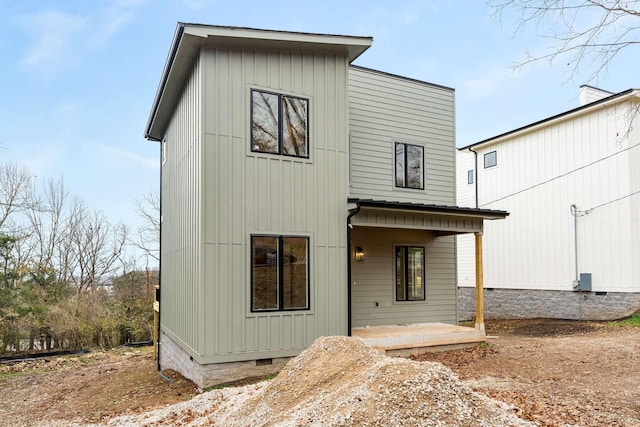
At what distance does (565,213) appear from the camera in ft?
48.5

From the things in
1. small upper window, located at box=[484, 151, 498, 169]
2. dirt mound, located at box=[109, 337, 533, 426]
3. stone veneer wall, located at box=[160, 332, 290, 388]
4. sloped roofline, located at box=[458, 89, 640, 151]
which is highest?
sloped roofline, located at box=[458, 89, 640, 151]

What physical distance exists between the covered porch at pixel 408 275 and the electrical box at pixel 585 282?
192 inches

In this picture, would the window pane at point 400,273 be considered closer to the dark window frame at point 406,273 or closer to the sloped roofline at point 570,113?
the dark window frame at point 406,273

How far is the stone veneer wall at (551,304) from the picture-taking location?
42.9ft

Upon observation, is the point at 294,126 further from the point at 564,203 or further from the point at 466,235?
the point at 466,235

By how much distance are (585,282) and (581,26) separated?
36.6ft

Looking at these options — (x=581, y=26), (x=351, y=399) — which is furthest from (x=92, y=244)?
(x=581, y=26)

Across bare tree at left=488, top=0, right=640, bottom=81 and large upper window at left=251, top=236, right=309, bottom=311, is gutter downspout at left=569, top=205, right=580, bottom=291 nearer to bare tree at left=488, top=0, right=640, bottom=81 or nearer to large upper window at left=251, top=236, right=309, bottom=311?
large upper window at left=251, top=236, right=309, bottom=311

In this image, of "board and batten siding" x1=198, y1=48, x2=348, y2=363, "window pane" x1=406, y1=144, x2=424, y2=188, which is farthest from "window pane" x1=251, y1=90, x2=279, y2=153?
"window pane" x1=406, y1=144, x2=424, y2=188

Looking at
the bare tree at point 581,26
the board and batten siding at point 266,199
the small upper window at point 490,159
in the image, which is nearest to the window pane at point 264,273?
the board and batten siding at point 266,199

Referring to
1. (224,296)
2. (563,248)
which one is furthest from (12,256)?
(563,248)

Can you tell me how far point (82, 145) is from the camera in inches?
981

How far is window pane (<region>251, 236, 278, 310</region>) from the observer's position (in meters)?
7.77

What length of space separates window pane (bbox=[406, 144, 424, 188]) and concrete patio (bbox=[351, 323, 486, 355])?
3480 mm
